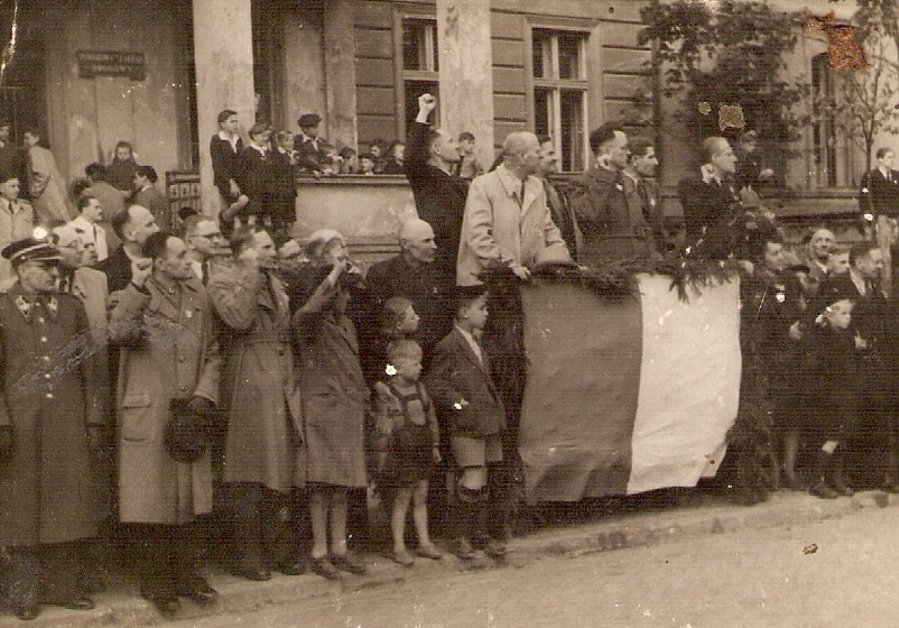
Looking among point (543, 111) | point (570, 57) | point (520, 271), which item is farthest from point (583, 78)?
point (520, 271)

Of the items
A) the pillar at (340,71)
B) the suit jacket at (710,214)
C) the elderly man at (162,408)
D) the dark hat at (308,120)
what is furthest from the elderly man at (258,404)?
the pillar at (340,71)

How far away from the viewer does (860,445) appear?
10.5 meters

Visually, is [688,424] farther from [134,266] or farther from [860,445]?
[134,266]

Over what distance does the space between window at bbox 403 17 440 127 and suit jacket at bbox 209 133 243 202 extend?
589cm

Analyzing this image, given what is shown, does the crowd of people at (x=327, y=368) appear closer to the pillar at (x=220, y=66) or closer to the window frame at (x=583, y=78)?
the pillar at (x=220, y=66)

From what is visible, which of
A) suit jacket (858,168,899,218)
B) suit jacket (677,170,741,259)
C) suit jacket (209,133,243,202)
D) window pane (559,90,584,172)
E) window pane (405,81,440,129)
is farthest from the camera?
window pane (559,90,584,172)

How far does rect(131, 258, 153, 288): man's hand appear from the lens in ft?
23.8

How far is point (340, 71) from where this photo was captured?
1784 cm

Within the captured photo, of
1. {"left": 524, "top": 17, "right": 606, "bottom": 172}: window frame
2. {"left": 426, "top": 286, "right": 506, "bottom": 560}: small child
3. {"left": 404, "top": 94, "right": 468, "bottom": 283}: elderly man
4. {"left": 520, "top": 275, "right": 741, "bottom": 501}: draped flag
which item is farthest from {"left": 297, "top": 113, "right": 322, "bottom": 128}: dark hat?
{"left": 426, "top": 286, "right": 506, "bottom": 560}: small child

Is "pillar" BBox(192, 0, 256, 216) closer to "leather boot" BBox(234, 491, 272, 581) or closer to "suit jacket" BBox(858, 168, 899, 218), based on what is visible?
"leather boot" BBox(234, 491, 272, 581)

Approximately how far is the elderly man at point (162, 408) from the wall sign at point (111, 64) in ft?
31.5

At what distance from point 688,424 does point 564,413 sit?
3.49 ft

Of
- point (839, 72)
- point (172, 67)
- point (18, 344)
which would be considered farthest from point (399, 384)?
point (839, 72)

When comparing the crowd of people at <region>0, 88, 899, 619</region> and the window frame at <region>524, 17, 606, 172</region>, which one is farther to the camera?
the window frame at <region>524, 17, 606, 172</region>
